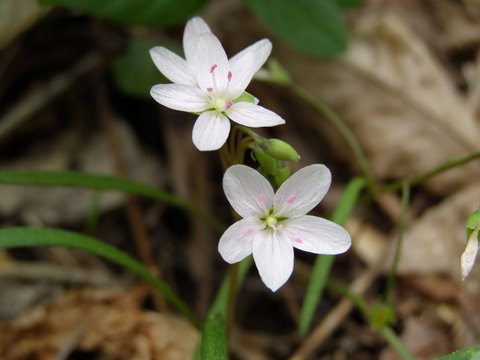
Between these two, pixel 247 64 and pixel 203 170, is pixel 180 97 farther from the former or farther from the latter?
pixel 203 170

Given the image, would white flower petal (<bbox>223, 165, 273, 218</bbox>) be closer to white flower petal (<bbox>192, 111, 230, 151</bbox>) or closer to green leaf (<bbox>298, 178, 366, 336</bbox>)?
white flower petal (<bbox>192, 111, 230, 151</bbox>)

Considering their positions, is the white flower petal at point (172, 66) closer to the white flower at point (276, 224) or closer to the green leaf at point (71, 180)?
the white flower at point (276, 224)

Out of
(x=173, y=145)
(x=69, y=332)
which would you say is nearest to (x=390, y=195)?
(x=173, y=145)

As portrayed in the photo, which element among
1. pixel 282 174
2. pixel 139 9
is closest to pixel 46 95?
pixel 139 9

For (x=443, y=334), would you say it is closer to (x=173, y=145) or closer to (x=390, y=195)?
(x=390, y=195)

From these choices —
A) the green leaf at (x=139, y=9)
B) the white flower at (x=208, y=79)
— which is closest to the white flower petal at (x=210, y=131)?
the white flower at (x=208, y=79)
